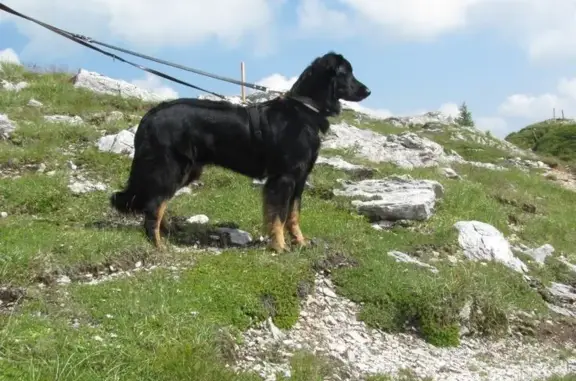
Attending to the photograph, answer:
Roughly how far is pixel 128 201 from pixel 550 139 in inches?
1263

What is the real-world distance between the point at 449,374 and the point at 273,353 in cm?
180

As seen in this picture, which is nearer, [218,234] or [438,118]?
[218,234]

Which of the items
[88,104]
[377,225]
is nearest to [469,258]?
[377,225]

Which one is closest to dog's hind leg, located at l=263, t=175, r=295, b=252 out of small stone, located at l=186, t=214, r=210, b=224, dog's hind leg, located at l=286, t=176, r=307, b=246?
dog's hind leg, located at l=286, t=176, r=307, b=246

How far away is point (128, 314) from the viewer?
574 cm

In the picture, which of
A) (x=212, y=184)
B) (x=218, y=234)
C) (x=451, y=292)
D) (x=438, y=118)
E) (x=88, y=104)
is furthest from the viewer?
(x=438, y=118)

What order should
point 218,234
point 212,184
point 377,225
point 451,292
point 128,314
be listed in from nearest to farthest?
point 128,314
point 451,292
point 218,234
point 377,225
point 212,184

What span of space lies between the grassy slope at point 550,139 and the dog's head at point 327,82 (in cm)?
2222

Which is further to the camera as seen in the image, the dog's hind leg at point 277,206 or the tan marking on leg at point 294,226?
the tan marking on leg at point 294,226

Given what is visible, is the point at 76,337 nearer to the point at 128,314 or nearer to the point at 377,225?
the point at 128,314

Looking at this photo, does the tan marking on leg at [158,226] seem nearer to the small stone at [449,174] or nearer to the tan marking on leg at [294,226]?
the tan marking on leg at [294,226]

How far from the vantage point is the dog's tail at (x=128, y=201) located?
8031mm

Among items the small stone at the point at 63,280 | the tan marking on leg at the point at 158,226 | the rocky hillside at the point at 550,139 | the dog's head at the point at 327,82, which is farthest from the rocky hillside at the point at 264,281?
the rocky hillside at the point at 550,139

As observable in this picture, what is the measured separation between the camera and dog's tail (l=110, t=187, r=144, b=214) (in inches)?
316
